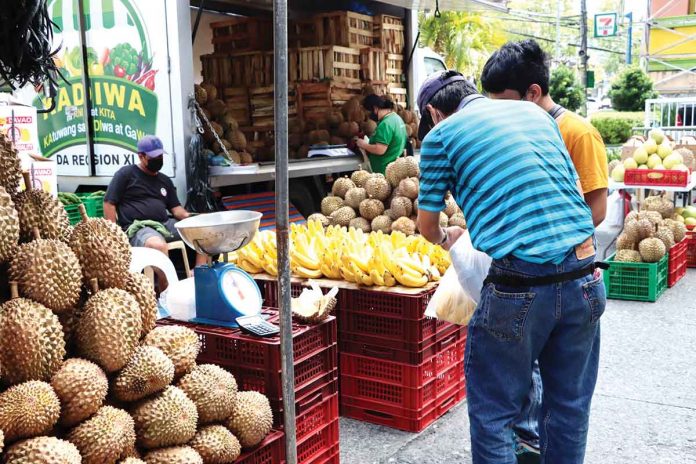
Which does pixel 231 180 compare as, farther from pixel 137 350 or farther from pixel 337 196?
pixel 137 350

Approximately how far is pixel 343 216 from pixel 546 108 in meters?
2.83

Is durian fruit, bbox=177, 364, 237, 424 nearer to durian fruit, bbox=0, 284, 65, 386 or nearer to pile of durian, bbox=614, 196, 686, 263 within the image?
→ durian fruit, bbox=0, 284, 65, 386

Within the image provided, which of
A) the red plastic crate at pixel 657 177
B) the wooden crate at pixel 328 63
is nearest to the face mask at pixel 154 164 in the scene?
the wooden crate at pixel 328 63

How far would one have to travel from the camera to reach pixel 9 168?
2.51 metres

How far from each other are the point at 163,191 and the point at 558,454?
15.4 feet

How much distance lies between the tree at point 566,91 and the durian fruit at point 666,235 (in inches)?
911

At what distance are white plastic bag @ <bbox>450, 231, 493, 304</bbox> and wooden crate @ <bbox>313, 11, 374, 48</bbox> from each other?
6.56m

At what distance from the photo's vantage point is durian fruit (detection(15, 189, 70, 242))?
8.10 feet

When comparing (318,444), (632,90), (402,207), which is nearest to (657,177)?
(402,207)

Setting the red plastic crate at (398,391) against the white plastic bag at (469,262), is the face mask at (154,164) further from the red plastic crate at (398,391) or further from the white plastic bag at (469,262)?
the white plastic bag at (469,262)

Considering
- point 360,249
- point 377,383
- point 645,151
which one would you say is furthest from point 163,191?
point 645,151

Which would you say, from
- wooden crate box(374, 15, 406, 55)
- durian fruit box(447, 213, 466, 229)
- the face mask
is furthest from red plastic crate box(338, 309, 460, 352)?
wooden crate box(374, 15, 406, 55)

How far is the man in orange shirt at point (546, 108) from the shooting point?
10.6 ft

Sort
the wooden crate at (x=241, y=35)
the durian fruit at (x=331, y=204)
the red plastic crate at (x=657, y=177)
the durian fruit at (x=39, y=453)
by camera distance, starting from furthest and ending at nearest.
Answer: the wooden crate at (x=241, y=35)
the red plastic crate at (x=657, y=177)
the durian fruit at (x=331, y=204)
the durian fruit at (x=39, y=453)
